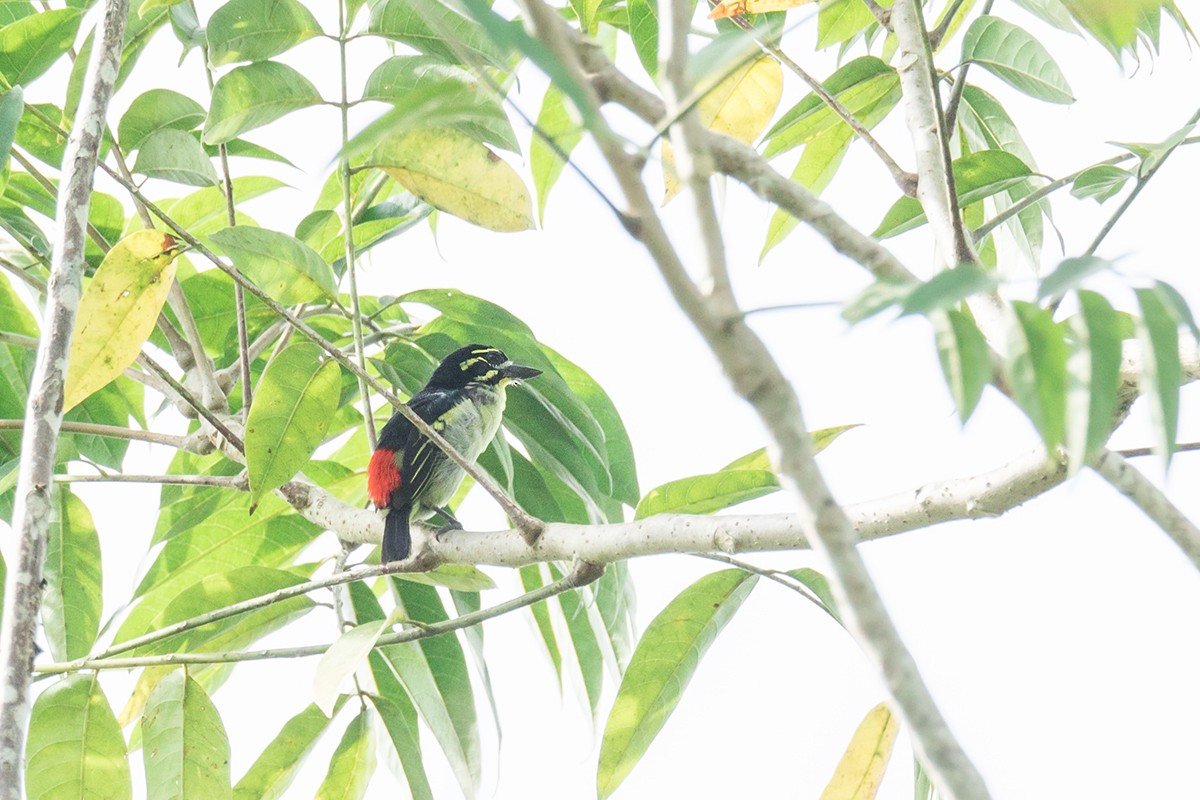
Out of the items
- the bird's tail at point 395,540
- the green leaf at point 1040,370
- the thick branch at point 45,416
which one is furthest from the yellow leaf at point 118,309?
the green leaf at point 1040,370

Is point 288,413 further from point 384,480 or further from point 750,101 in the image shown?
point 384,480

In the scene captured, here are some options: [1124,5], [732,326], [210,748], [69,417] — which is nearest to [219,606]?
[210,748]

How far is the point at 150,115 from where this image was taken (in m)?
2.48

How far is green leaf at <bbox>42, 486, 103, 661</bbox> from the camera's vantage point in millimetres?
2557

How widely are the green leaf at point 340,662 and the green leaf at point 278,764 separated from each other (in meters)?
0.52

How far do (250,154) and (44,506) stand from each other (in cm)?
148

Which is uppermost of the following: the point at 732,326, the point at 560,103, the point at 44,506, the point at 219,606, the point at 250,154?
the point at 250,154

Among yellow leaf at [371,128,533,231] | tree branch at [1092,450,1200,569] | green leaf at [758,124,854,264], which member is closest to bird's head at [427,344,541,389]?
green leaf at [758,124,854,264]

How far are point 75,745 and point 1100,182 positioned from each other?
189 cm

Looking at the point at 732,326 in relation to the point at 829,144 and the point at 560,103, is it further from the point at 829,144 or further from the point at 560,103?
the point at 829,144

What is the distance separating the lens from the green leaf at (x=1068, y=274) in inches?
31.4

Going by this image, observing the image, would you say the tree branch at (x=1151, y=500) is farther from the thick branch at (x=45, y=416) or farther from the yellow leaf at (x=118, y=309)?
the yellow leaf at (x=118, y=309)

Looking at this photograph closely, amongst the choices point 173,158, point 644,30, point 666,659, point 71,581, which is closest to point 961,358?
point 666,659

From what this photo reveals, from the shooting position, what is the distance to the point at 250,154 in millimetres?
2803
